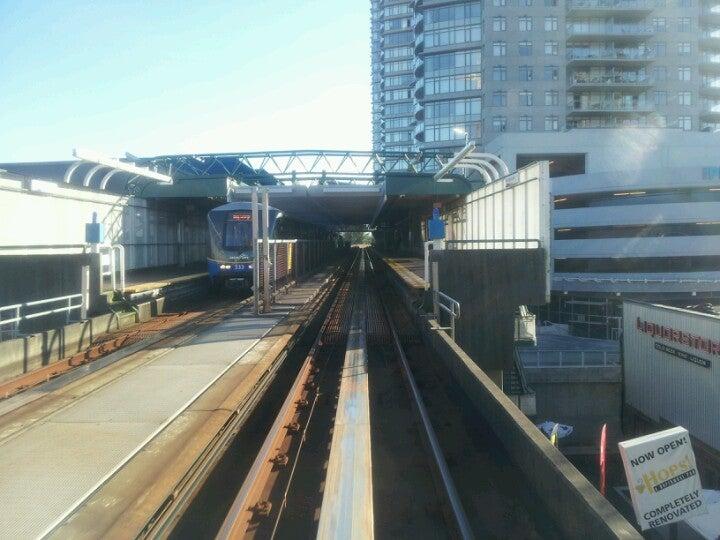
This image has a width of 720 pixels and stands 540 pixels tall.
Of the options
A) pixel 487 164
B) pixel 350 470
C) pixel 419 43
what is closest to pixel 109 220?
pixel 487 164

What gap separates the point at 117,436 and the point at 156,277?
1565cm

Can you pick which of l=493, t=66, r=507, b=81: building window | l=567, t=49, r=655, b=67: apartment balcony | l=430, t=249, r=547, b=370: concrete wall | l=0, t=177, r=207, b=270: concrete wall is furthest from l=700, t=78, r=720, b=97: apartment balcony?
l=430, t=249, r=547, b=370: concrete wall

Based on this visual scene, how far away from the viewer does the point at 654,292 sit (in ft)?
107

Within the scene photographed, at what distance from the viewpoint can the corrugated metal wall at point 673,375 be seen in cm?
1316

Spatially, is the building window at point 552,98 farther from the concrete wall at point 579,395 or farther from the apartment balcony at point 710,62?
the concrete wall at point 579,395

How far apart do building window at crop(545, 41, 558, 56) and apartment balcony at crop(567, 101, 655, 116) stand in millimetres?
5165

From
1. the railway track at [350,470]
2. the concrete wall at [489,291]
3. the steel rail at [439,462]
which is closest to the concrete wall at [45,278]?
the railway track at [350,470]

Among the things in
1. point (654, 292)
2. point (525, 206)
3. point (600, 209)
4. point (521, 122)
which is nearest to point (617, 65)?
point (521, 122)

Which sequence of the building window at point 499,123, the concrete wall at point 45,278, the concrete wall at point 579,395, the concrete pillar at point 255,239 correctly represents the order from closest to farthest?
the concrete wall at point 45,278
the concrete pillar at point 255,239
the concrete wall at point 579,395
the building window at point 499,123

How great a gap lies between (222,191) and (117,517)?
2163cm

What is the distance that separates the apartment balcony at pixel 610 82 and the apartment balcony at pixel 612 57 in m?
1.19

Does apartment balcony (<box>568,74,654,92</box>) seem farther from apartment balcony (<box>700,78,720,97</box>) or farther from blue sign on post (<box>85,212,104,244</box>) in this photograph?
blue sign on post (<box>85,212,104,244</box>)

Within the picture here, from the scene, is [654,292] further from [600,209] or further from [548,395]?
[548,395]

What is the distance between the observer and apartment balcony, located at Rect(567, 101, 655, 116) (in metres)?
51.1
